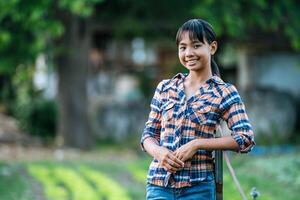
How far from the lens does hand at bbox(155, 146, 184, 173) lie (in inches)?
162

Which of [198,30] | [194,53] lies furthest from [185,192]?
[198,30]

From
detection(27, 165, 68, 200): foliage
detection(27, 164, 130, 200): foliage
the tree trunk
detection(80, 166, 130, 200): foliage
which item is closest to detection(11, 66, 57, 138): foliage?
the tree trunk

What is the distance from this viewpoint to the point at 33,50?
49.8 feet

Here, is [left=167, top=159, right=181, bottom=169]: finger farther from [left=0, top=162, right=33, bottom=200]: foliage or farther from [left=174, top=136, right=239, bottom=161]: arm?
[left=0, top=162, right=33, bottom=200]: foliage

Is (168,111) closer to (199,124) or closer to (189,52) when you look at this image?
(199,124)

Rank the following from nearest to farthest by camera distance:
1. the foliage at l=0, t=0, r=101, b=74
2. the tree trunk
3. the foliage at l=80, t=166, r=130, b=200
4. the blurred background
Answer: the foliage at l=80, t=166, r=130, b=200
the blurred background
the foliage at l=0, t=0, r=101, b=74
the tree trunk

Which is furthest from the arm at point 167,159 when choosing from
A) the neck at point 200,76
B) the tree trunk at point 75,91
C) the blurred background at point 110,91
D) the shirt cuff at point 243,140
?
the tree trunk at point 75,91

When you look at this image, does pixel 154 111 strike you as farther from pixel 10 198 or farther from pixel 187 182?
pixel 10 198

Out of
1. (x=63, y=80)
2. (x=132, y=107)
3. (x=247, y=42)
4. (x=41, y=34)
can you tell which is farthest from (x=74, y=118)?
(x=247, y=42)

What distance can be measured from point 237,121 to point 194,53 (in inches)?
18.1

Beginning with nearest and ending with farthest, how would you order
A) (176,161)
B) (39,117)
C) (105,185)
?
(176,161) < (105,185) < (39,117)

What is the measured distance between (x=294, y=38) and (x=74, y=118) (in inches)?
235

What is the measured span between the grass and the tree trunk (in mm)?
3599

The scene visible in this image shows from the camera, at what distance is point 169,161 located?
4.11 meters
